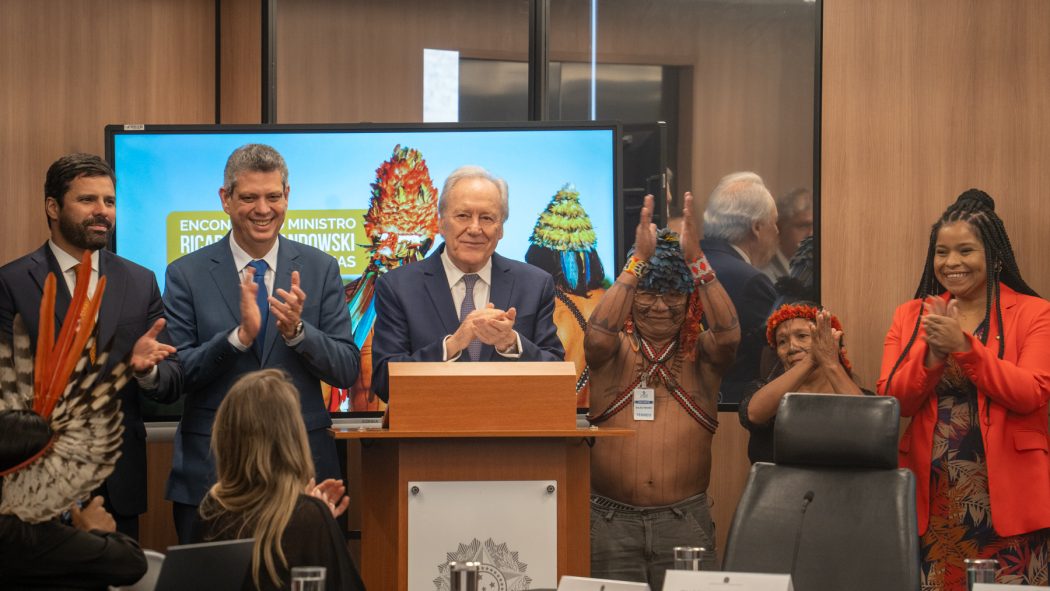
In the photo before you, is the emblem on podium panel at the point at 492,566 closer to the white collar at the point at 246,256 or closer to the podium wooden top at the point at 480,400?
the podium wooden top at the point at 480,400

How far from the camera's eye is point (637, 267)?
470 cm

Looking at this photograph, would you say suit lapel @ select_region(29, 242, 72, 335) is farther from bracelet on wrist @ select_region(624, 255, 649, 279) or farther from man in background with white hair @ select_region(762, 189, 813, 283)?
man in background with white hair @ select_region(762, 189, 813, 283)

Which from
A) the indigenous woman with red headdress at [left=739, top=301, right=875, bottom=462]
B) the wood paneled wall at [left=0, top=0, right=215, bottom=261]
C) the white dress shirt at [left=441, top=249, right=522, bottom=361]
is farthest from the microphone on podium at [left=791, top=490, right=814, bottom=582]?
the wood paneled wall at [left=0, top=0, right=215, bottom=261]

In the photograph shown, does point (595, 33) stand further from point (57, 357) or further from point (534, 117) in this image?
point (57, 357)

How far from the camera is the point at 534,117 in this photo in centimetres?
628

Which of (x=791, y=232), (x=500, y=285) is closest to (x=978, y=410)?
(x=791, y=232)

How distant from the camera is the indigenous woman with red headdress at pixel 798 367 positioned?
4809 mm

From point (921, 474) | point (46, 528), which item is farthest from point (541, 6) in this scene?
point (46, 528)

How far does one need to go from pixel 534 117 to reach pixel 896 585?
3.50 metres

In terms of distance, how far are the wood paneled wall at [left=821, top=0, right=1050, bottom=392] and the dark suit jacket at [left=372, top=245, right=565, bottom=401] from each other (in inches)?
74.2

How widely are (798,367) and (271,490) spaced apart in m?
2.48

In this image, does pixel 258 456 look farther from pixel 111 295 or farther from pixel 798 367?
pixel 798 367

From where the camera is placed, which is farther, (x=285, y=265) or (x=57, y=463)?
(x=285, y=265)

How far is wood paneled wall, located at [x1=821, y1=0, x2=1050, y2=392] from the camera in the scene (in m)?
5.95
